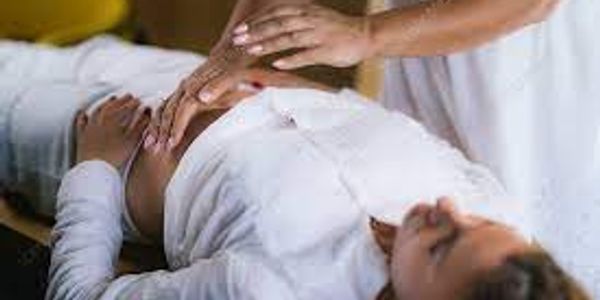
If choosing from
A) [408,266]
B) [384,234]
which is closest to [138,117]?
[384,234]

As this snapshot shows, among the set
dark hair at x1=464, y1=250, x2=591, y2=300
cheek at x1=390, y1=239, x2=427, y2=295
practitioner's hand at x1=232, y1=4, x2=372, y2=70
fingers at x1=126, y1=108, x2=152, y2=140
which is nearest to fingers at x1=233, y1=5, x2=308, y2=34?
practitioner's hand at x1=232, y1=4, x2=372, y2=70

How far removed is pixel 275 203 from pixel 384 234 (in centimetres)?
14

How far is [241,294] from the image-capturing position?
1170 mm

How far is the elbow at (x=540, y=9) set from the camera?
4.58 feet

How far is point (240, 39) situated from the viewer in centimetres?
140

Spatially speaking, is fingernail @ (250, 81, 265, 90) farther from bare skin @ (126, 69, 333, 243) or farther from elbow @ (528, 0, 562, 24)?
elbow @ (528, 0, 562, 24)

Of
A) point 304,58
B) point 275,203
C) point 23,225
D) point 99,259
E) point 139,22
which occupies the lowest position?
point 139,22

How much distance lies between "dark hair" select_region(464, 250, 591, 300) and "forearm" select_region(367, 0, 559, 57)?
1.38 ft

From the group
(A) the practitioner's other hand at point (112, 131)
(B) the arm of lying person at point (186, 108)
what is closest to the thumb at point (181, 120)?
(B) the arm of lying person at point (186, 108)

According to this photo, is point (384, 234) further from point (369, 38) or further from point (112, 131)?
point (112, 131)

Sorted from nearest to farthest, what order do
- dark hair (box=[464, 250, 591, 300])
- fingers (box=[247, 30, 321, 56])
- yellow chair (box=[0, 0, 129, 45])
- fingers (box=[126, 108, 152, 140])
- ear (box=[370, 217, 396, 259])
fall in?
dark hair (box=[464, 250, 591, 300]), ear (box=[370, 217, 396, 259]), fingers (box=[247, 30, 321, 56]), fingers (box=[126, 108, 152, 140]), yellow chair (box=[0, 0, 129, 45])

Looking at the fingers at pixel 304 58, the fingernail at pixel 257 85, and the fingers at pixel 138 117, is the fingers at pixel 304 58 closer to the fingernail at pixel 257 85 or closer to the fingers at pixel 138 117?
the fingernail at pixel 257 85

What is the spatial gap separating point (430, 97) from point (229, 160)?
490 millimetres

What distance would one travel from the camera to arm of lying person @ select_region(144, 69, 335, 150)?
1453 mm
